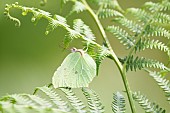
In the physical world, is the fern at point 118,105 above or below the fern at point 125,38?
below

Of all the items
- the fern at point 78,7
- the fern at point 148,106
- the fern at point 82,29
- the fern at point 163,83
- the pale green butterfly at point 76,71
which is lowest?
the fern at point 148,106

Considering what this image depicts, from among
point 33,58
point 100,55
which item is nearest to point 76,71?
point 100,55

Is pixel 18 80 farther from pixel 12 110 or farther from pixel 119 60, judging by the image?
pixel 12 110

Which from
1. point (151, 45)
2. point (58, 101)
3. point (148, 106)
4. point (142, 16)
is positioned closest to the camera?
point (58, 101)

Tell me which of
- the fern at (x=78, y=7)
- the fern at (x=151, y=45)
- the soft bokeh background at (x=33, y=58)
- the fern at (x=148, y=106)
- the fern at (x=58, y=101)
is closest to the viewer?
the fern at (x=58, y=101)

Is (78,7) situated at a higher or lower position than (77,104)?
higher

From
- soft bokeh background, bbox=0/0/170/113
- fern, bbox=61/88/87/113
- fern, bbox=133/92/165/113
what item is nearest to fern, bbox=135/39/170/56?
fern, bbox=133/92/165/113

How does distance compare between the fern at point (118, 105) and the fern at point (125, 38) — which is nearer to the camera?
the fern at point (118, 105)

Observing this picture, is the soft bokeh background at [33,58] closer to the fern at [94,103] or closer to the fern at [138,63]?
the fern at [138,63]

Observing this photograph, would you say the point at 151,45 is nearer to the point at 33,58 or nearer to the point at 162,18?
the point at 162,18

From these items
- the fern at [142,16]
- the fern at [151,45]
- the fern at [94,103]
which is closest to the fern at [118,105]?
the fern at [94,103]
